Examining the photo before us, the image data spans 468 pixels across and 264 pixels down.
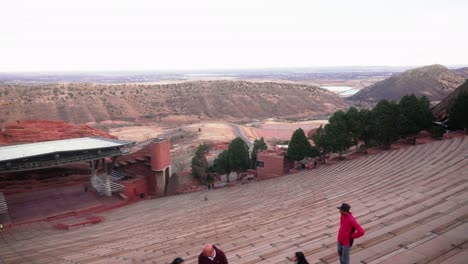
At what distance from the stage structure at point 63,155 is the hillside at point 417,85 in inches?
4687

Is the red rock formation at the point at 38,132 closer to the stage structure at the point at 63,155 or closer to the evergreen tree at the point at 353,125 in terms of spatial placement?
Answer: the stage structure at the point at 63,155

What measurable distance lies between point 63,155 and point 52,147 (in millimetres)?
1773

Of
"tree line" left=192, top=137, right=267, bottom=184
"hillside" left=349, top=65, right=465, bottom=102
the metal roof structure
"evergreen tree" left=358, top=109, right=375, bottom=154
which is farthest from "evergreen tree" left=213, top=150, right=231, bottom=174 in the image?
"hillside" left=349, top=65, right=465, bottom=102

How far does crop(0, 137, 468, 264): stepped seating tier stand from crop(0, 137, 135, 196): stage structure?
3631mm

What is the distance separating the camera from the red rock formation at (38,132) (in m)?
29.9

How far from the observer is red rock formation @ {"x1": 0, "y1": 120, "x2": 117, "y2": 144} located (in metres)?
29.9

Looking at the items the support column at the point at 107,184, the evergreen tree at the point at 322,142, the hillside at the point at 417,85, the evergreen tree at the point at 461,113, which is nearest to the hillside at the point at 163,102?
the hillside at the point at 417,85

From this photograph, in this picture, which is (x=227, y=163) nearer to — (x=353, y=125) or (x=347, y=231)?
(x=353, y=125)

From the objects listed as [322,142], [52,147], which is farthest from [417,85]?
[52,147]

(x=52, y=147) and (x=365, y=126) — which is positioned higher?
(x=365, y=126)

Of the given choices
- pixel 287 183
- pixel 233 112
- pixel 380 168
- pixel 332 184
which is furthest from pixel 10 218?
pixel 233 112

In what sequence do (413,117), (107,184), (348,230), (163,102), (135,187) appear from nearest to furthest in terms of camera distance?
(348,230) < (107,184) < (135,187) < (413,117) < (163,102)

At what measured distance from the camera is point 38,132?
30938 mm

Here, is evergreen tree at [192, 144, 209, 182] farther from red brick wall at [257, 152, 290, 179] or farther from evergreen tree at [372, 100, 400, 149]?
evergreen tree at [372, 100, 400, 149]
